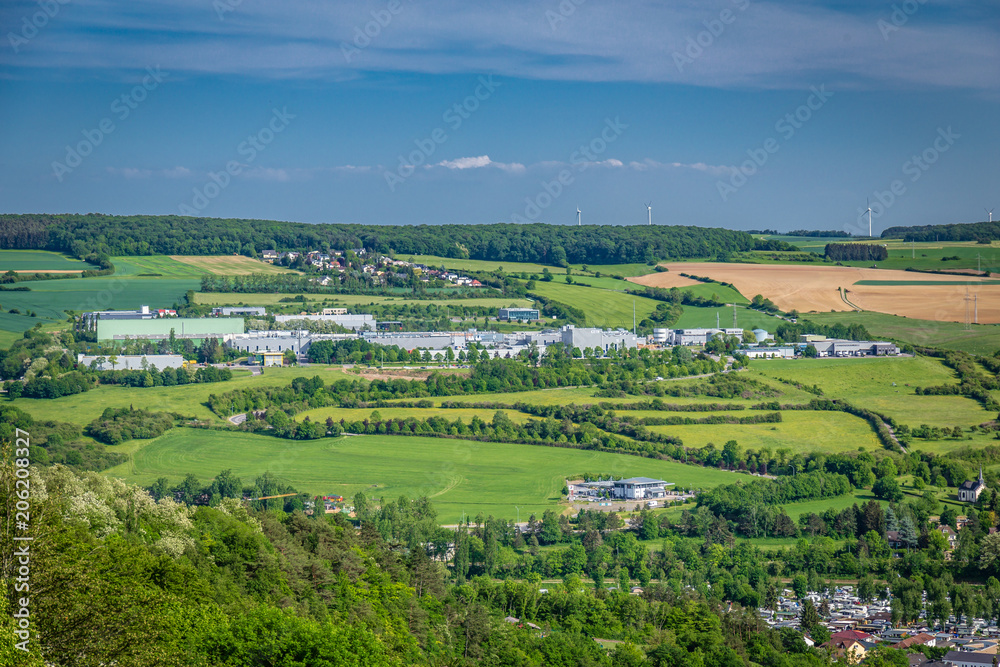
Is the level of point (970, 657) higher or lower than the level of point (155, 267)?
lower

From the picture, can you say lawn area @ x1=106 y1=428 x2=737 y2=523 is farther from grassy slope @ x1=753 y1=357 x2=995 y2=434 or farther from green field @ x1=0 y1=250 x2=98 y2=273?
green field @ x1=0 y1=250 x2=98 y2=273

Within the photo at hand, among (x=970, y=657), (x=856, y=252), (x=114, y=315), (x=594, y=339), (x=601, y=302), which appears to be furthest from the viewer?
(x=856, y=252)

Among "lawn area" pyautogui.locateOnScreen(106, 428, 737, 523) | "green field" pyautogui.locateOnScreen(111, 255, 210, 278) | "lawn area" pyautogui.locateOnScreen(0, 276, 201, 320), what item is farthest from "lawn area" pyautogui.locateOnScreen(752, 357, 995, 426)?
"green field" pyautogui.locateOnScreen(111, 255, 210, 278)

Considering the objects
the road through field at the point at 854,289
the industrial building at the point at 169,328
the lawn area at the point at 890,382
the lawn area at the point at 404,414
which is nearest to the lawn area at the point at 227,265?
the industrial building at the point at 169,328

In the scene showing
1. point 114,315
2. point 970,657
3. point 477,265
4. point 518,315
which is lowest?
point 970,657

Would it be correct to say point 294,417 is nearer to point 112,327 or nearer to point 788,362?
point 112,327

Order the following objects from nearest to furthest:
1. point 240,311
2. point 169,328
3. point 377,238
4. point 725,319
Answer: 1. point 169,328
2. point 240,311
3. point 725,319
4. point 377,238

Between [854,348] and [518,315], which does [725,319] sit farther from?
[518,315]

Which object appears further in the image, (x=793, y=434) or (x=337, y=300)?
(x=337, y=300)

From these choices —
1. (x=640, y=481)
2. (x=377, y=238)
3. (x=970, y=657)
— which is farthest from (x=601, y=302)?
(x=970, y=657)
